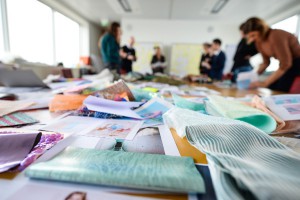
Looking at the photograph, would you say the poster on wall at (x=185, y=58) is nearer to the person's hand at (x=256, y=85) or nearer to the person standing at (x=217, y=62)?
the person standing at (x=217, y=62)

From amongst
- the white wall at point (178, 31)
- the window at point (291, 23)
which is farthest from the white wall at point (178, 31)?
the window at point (291, 23)

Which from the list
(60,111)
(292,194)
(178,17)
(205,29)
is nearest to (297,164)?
(292,194)

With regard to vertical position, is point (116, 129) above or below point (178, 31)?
below

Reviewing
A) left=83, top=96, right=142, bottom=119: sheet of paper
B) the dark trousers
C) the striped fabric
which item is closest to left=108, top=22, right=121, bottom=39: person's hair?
the dark trousers

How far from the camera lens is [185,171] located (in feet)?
0.87

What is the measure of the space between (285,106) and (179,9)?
13.8 feet

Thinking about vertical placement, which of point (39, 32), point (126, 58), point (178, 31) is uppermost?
point (178, 31)

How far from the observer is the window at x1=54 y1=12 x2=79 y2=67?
4.08 m

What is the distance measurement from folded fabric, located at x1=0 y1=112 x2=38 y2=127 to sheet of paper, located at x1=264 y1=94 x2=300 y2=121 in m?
0.76

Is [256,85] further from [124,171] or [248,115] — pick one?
[124,171]

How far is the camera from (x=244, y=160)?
27 cm

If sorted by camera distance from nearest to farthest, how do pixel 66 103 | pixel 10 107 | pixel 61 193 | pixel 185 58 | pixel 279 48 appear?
1. pixel 61 193
2. pixel 10 107
3. pixel 66 103
4. pixel 279 48
5. pixel 185 58

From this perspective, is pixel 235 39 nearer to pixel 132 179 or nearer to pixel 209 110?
pixel 209 110

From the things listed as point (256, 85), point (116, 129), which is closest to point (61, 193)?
point (116, 129)
